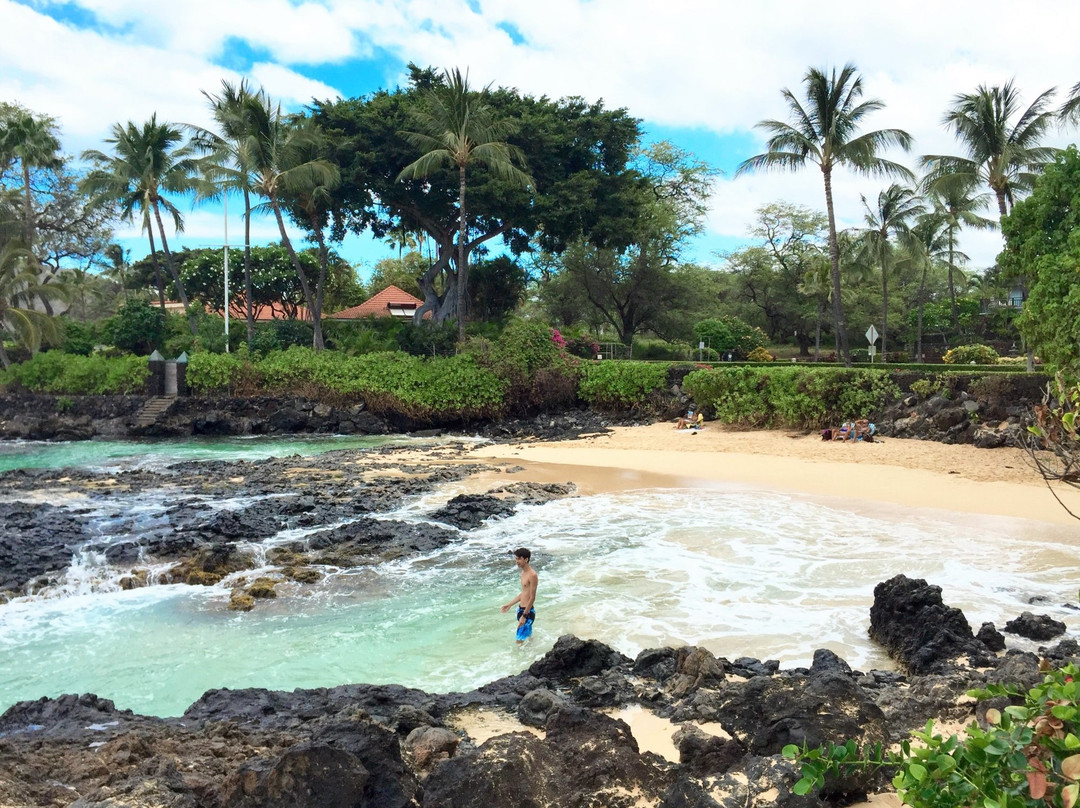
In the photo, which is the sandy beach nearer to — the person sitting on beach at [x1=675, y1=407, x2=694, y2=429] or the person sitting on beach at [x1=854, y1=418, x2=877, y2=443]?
the person sitting on beach at [x1=854, y1=418, x2=877, y2=443]

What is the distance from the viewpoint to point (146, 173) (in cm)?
3553

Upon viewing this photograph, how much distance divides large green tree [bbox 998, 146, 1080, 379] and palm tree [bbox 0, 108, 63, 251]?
39791 mm

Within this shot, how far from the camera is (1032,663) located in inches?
225

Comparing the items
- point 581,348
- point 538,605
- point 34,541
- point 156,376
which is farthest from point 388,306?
point 538,605

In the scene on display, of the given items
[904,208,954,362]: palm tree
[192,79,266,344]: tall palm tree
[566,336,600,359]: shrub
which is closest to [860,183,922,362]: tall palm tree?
[904,208,954,362]: palm tree

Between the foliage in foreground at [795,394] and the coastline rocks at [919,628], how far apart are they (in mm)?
15218

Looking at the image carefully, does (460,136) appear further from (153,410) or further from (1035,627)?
(1035,627)

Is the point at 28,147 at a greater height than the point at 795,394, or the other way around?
the point at 28,147

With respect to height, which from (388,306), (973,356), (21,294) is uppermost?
(388,306)

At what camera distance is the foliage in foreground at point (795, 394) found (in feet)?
71.5

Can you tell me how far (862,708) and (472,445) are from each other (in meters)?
19.6

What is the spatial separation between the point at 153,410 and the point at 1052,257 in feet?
92.2

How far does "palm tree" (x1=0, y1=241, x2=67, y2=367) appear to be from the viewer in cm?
3256

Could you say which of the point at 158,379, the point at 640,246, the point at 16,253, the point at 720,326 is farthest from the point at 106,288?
the point at 720,326
